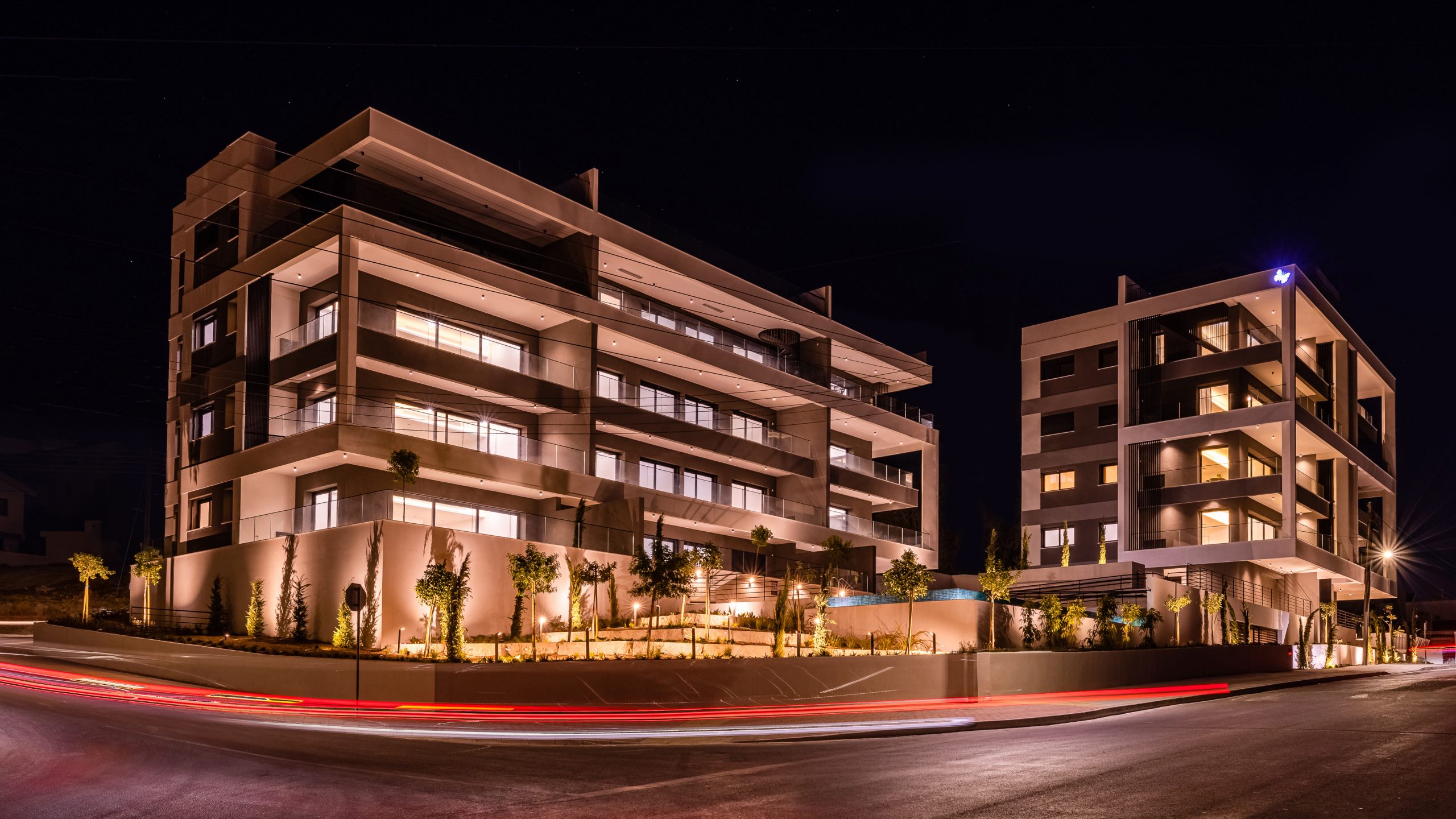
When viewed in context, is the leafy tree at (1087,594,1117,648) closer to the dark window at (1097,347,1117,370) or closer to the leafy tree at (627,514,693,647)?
the leafy tree at (627,514,693,647)

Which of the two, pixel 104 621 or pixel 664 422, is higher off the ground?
pixel 664 422

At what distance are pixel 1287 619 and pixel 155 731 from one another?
56.7m

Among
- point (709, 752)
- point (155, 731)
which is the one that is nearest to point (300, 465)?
point (155, 731)

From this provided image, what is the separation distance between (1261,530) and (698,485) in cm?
2874

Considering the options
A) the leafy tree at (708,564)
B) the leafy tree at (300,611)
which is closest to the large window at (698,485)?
the leafy tree at (708,564)

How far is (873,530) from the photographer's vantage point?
195ft

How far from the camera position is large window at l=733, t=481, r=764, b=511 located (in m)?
53.7

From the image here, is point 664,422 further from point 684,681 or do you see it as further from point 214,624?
point 684,681

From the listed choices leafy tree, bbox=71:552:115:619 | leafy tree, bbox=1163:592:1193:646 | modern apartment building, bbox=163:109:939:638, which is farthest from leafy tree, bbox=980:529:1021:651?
leafy tree, bbox=71:552:115:619

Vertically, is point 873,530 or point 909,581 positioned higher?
point 873,530

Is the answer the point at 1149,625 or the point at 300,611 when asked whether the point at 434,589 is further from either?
the point at 1149,625

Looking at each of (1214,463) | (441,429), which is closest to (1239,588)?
(1214,463)

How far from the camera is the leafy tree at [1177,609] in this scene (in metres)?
44.7

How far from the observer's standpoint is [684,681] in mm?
28203
